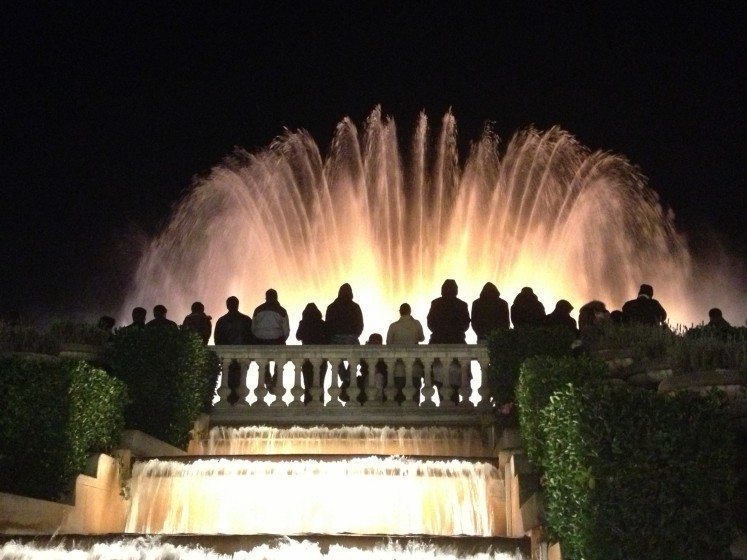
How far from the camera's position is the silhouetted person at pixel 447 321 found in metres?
20.0

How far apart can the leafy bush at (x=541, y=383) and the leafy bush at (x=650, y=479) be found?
2784 mm

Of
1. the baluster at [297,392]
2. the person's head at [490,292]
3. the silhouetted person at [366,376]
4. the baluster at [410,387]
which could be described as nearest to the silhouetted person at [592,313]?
the person's head at [490,292]

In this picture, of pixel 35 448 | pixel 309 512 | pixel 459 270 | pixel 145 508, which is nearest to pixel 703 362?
pixel 309 512

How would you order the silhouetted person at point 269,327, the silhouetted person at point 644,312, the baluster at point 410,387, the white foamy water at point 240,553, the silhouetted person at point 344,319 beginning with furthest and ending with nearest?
the silhouetted person at point 344,319
the silhouetted person at point 269,327
the silhouetted person at point 644,312
the baluster at point 410,387
the white foamy water at point 240,553

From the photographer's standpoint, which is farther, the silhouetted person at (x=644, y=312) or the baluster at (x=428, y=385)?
A: the silhouetted person at (x=644, y=312)

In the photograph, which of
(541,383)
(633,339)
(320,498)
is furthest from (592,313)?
(320,498)

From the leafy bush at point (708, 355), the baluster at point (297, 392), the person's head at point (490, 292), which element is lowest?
the leafy bush at point (708, 355)

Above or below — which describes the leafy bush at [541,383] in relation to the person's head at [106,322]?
below

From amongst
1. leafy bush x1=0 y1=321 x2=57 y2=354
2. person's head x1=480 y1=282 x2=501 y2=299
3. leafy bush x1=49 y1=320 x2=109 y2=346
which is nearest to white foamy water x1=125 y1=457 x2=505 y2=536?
leafy bush x1=0 y1=321 x2=57 y2=354

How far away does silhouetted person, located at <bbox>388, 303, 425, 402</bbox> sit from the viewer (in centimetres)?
1884

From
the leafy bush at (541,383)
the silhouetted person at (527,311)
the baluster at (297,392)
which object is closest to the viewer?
the leafy bush at (541,383)

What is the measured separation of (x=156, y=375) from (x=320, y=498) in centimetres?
401

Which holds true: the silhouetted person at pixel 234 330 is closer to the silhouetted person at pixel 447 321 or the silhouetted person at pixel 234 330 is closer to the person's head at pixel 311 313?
the person's head at pixel 311 313

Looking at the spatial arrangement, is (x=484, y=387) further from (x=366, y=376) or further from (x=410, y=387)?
(x=366, y=376)
